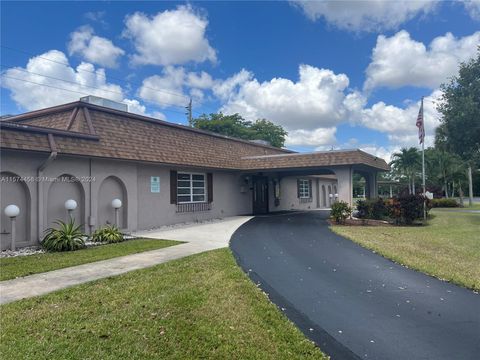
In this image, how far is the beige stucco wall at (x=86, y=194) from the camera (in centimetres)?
907

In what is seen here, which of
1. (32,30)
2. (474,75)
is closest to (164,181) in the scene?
(32,30)

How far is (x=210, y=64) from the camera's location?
21984 millimetres

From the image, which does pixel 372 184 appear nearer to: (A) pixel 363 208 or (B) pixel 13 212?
(A) pixel 363 208

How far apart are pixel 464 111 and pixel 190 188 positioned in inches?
528

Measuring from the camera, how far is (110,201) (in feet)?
38.3

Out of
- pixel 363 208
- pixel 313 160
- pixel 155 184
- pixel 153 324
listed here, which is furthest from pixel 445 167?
pixel 153 324

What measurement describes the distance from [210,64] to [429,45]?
12582mm

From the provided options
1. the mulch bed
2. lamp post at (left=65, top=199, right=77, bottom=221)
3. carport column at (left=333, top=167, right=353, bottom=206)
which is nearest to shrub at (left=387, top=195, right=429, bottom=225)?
the mulch bed

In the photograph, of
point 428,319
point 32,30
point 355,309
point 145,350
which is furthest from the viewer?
point 32,30

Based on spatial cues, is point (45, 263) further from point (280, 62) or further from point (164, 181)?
point (280, 62)

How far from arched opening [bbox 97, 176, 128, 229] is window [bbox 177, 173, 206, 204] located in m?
3.05

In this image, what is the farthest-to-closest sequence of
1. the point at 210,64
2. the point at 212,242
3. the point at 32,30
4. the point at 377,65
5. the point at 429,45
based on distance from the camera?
the point at 210,64 → the point at 377,65 → the point at 429,45 → the point at 32,30 → the point at 212,242

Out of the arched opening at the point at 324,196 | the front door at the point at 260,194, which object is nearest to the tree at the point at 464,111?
the front door at the point at 260,194

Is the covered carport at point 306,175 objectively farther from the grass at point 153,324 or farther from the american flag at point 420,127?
the grass at point 153,324
